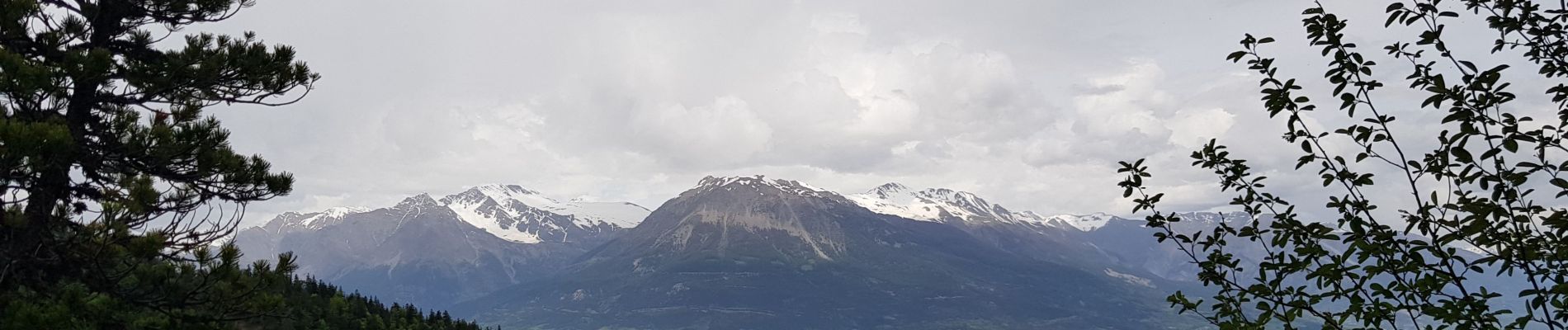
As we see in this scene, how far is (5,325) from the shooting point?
47.7 feet

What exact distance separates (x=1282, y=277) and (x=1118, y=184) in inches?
78.7

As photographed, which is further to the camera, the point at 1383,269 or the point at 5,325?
the point at 5,325

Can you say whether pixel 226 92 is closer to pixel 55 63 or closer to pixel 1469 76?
pixel 55 63

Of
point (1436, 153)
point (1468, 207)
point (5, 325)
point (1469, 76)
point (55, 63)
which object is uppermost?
point (55, 63)

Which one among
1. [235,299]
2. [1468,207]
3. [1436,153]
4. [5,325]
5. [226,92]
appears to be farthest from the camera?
[226,92]

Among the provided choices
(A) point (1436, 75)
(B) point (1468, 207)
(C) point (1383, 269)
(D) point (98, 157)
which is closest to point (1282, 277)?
(C) point (1383, 269)

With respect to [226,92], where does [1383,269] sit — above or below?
below

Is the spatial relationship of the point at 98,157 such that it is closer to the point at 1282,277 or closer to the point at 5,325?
the point at 5,325

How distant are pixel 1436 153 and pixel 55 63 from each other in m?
23.4

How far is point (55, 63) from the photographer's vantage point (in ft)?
54.5

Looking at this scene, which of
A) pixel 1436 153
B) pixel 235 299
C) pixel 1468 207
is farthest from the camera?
pixel 235 299

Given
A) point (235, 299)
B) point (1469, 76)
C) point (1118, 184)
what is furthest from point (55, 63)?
point (1469, 76)

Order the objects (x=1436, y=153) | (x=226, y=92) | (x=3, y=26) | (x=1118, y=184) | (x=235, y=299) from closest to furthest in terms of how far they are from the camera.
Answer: (x=1436, y=153) → (x=1118, y=184) → (x=3, y=26) → (x=235, y=299) → (x=226, y=92)

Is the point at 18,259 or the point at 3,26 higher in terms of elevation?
the point at 3,26
